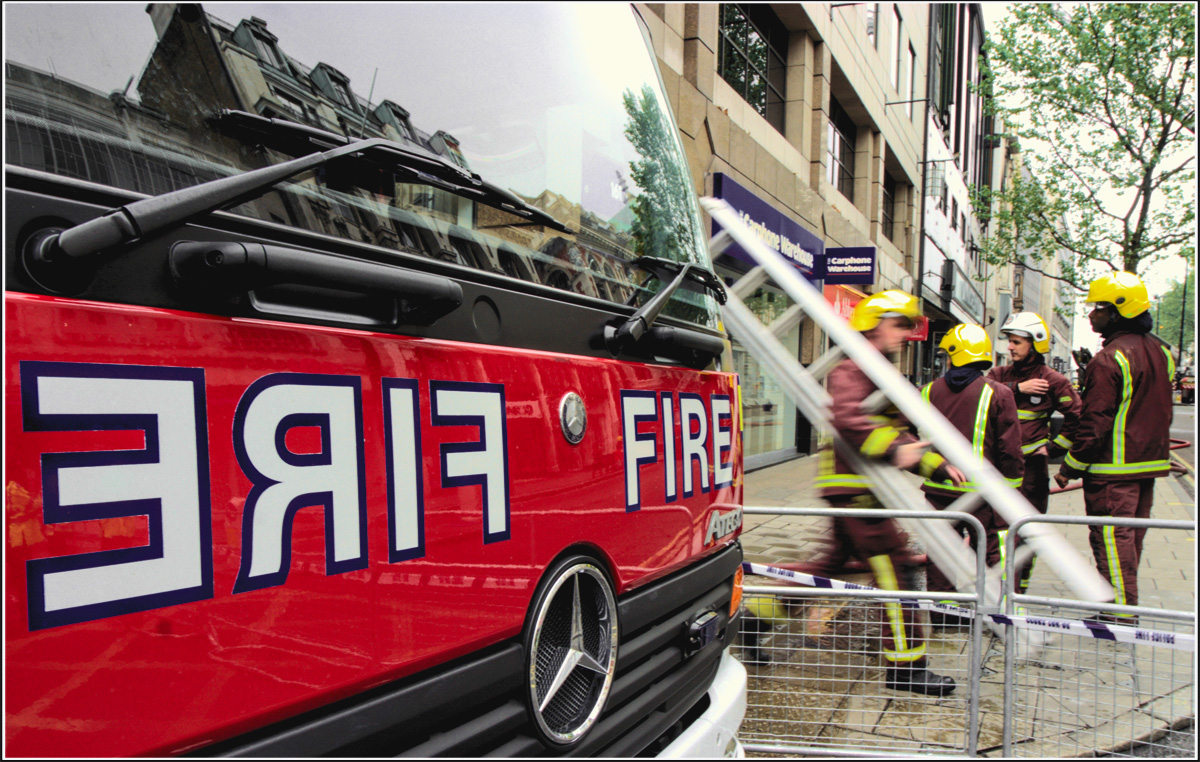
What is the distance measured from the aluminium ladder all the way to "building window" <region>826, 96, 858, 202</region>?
40.6ft

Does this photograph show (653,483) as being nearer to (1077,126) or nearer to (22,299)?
(22,299)

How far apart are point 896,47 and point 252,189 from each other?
22159 millimetres

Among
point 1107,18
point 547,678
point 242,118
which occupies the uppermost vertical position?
point 1107,18

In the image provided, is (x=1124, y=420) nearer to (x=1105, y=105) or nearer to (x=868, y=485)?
(x=868, y=485)

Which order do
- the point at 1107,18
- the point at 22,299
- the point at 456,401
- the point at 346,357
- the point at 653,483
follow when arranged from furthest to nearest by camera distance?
1. the point at 1107,18
2. the point at 653,483
3. the point at 456,401
4. the point at 346,357
5. the point at 22,299

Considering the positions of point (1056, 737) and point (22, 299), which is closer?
point (22, 299)

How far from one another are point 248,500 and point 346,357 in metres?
0.27

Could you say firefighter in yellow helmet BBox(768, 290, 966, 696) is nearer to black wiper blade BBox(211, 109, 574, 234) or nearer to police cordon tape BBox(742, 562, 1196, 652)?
police cordon tape BBox(742, 562, 1196, 652)

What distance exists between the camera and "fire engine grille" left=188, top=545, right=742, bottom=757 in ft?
4.04

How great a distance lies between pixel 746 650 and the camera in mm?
3180

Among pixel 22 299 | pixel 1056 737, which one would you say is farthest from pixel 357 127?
pixel 1056 737

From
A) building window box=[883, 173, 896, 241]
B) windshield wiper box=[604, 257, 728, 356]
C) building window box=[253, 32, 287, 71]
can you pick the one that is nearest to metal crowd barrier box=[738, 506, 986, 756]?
windshield wiper box=[604, 257, 728, 356]

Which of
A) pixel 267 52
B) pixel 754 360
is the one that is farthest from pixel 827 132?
pixel 267 52

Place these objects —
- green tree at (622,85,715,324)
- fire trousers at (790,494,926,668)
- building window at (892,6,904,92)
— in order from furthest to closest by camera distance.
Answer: building window at (892,6,904,92) → fire trousers at (790,494,926,668) → green tree at (622,85,715,324)
